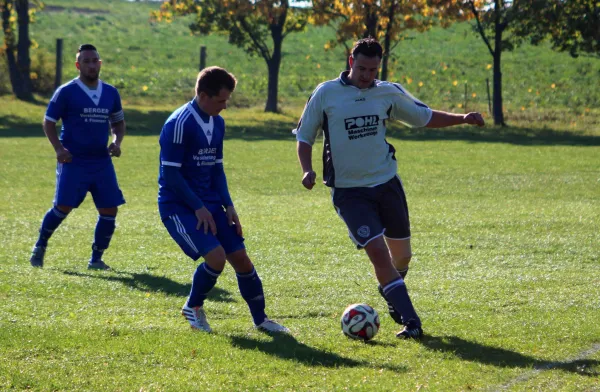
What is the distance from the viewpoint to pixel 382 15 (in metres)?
33.4

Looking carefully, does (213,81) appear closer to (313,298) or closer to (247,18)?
(313,298)

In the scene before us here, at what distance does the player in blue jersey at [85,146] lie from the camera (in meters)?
9.36

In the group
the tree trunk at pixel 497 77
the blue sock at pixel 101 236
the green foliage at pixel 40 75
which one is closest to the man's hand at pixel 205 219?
the blue sock at pixel 101 236

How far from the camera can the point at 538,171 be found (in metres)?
20.1

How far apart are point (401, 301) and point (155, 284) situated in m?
3.20

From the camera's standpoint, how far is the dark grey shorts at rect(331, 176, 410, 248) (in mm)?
6496

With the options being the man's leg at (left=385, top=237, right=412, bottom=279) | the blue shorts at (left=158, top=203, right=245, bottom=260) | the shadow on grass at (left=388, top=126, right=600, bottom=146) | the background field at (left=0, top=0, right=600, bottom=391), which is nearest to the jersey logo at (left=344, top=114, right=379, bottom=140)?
the man's leg at (left=385, top=237, right=412, bottom=279)

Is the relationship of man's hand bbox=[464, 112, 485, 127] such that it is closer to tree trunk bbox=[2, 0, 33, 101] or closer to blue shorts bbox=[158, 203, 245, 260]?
blue shorts bbox=[158, 203, 245, 260]

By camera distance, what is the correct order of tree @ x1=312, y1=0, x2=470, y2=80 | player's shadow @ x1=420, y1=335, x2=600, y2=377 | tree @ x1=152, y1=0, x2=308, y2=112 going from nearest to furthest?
player's shadow @ x1=420, y1=335, x2=600, y2=377
tree @ x1=312, y1=0, x2=470, y2=80
tree @ x1=152, y1=0, x2=308, y2=112

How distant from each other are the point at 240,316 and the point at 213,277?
2.83 ft

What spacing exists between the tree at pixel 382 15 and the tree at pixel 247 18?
67.8 inches

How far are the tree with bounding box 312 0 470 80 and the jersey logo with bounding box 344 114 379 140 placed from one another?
2613 cm

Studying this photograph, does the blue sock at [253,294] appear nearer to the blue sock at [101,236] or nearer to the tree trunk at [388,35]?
the blue sock at [101,236]

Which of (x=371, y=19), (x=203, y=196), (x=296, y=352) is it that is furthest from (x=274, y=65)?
(x=296, y=352)
